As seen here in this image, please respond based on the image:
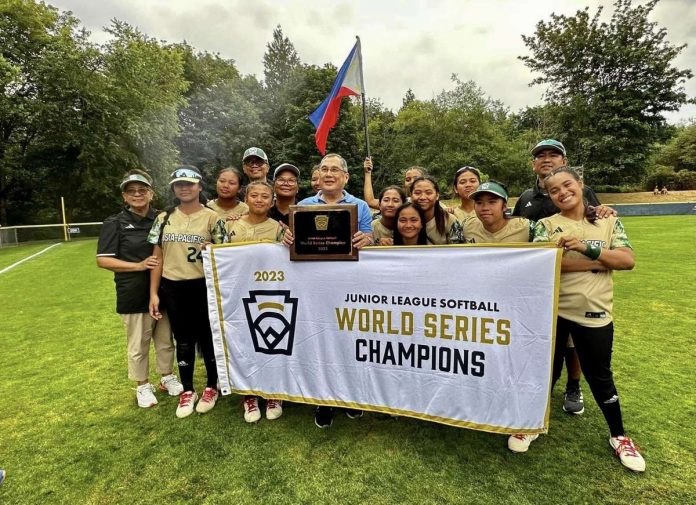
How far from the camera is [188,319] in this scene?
318 centimetres

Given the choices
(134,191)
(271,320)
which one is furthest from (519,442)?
(134,191)

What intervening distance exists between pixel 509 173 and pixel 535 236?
3652 cm

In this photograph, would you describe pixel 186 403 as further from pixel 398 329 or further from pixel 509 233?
pixel 509 233

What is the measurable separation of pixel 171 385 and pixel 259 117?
3263 centimetres

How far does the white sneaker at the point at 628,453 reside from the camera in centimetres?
235

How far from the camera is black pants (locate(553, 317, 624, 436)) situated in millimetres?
2378

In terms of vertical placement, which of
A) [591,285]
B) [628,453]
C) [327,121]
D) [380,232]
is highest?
[327,121]

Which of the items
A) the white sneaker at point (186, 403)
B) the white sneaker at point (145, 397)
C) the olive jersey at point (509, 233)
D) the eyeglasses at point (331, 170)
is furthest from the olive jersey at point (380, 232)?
the white sneaker at point (145, 397)

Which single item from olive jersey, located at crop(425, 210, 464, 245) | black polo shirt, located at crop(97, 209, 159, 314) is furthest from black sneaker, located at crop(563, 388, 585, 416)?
black polo shirt, located at crop(97, 209, 159, 314)

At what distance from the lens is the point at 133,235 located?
3.24 meters

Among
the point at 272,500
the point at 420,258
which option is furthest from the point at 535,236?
the point at 272,500

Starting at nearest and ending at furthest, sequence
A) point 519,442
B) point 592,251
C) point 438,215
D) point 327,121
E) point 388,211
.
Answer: point 592,251 < point 519,442 < point 438,215 < point 388,211 < point 327,121

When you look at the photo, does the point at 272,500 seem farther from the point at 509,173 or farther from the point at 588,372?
the point at 509,173

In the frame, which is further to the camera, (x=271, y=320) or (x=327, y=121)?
(x=327, y=121)
